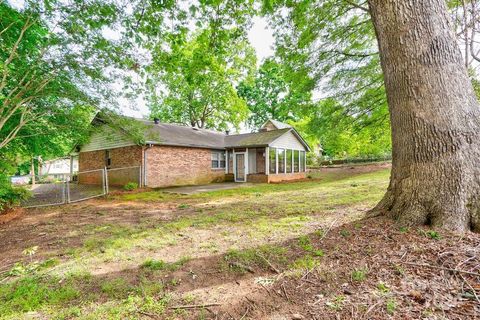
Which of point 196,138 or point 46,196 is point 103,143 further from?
point 196,138

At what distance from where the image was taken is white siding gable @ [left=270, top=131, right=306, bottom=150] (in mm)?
17656

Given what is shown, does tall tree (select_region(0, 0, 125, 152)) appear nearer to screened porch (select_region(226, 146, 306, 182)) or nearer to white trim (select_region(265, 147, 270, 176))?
white trim (select_region(265, 147, 270, 176))

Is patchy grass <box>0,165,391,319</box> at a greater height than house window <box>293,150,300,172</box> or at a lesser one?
lesser

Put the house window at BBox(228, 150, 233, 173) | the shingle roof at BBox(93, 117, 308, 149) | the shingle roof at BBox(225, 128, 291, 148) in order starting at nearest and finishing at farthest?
the shingle roof at BBox(93, 117, 308, 149) → the shingle roof at BBox(225, 128, 291, 148) → the house window at BBox(228, 150, 233, 173)

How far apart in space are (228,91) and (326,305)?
2811 cm

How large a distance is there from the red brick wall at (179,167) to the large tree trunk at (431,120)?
12.9 m

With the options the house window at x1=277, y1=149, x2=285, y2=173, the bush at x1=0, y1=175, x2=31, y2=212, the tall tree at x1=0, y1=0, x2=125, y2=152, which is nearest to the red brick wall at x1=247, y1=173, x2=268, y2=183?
the house window at x1=277, y1=149, x2=285, y2=173

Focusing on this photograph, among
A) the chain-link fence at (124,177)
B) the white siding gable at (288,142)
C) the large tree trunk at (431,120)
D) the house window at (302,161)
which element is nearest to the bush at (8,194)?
the chain-link fence at (124,177)

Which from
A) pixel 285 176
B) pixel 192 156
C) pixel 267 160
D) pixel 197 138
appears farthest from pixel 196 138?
pixel 285 176

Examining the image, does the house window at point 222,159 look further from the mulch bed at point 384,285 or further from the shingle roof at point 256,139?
the mulch bed at point 384,285

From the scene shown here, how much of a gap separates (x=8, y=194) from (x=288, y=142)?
1636 cm

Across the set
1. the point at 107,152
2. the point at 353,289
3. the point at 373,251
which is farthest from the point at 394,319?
the point at 107,152

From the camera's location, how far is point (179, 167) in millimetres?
15367

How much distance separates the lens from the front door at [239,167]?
18156 millimetres
